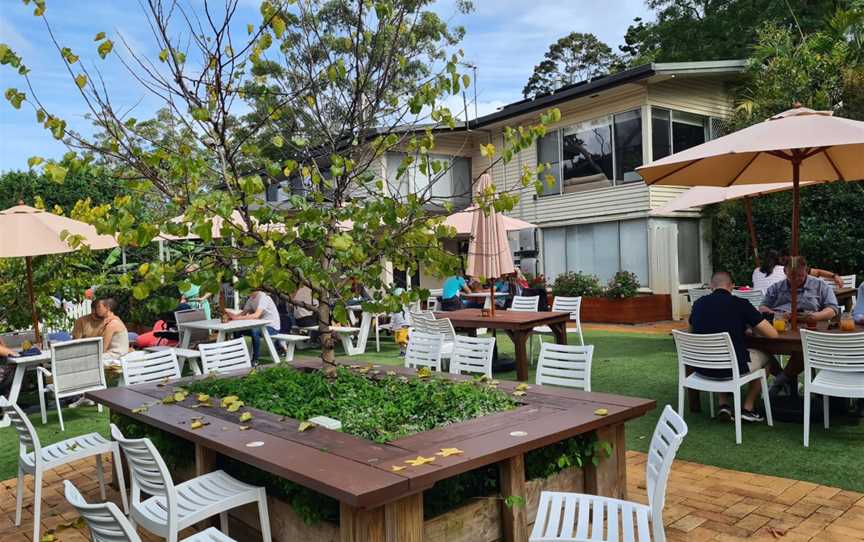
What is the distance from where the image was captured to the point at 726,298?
5.46 meters

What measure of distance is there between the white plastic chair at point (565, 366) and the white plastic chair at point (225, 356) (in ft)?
8.99

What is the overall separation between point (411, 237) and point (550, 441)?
1.74 metres

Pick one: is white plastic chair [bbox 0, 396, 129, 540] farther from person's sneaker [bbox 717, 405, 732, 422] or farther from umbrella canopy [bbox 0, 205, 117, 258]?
person's sneaker [bbox 717, 405, 732, 422]

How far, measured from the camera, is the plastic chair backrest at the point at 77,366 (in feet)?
21.3

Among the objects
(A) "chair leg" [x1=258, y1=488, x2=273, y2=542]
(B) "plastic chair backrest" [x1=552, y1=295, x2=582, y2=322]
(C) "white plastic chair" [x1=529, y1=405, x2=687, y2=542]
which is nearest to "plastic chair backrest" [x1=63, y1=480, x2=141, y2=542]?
(A) "chair leg" [x1=258, y1=488, x2=273, y2=542]

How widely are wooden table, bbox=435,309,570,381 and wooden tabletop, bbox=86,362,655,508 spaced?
11.1ft

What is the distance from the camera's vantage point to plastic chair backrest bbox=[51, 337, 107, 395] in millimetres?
6484

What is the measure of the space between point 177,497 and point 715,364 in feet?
13.5

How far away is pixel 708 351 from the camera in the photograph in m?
5.20

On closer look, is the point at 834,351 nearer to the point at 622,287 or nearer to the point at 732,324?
the point at 732,324

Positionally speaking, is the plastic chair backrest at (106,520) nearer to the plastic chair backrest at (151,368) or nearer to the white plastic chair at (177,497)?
the white plastic chair at (177,497)

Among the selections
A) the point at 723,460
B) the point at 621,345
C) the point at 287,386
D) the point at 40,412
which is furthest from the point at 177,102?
the point at 621,345

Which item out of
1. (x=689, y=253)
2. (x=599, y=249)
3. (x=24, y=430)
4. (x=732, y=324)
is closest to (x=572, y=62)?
(x=599, y=249)

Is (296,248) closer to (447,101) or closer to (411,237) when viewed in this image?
(411,237)
